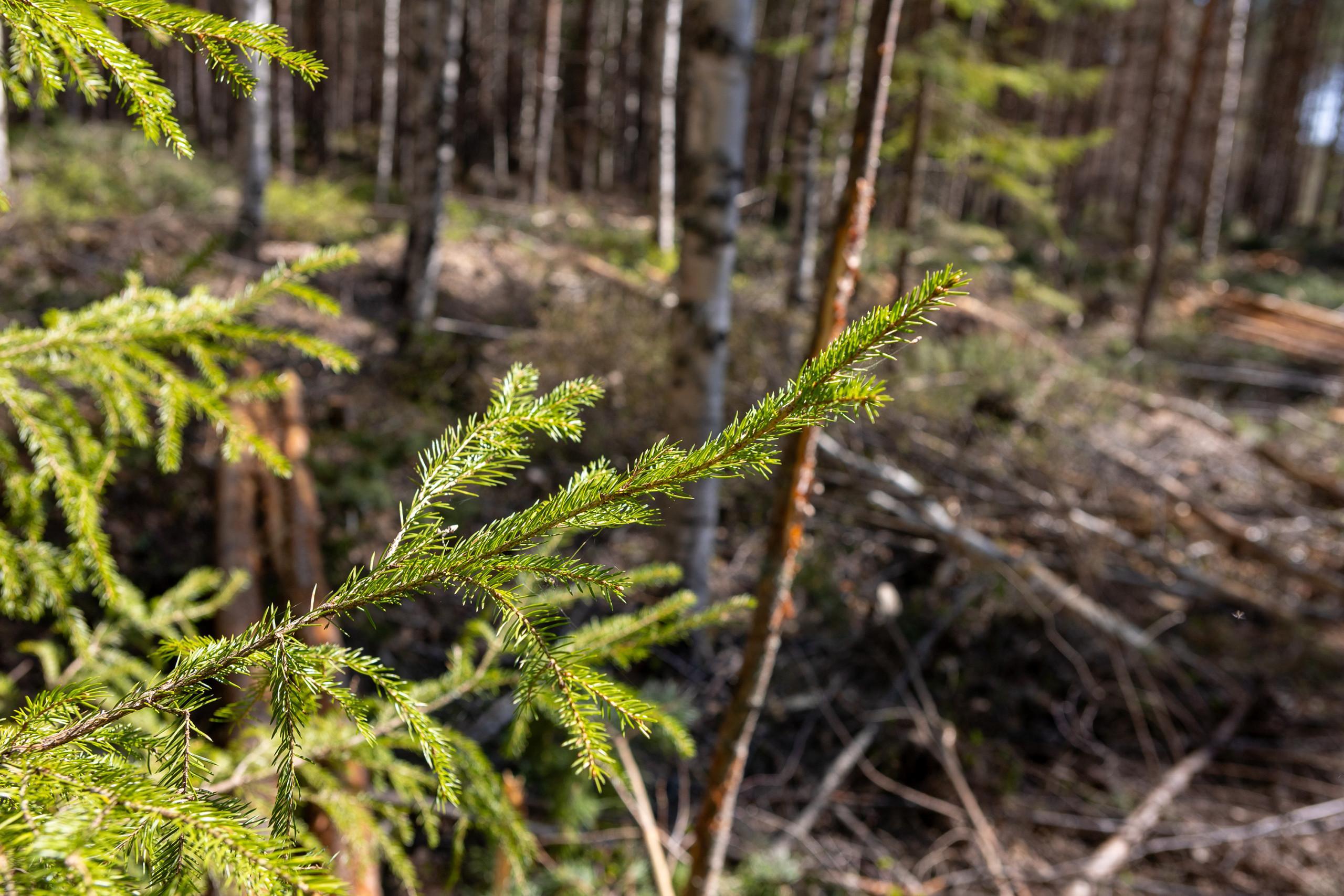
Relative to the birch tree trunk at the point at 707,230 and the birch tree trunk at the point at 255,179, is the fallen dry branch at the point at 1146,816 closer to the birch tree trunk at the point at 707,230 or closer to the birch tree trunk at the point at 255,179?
the birch tree trunk at the point at 707,230

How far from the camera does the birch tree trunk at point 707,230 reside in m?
4.47

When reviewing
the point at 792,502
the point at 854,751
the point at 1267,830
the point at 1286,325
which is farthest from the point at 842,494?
the point at 1286,325

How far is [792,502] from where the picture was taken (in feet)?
5.35

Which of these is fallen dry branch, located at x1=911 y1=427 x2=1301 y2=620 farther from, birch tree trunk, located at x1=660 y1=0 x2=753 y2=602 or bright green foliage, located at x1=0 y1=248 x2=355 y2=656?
bright green foliage, located at x1=0 y1=248 x2=355 y2=656

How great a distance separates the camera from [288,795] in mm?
717

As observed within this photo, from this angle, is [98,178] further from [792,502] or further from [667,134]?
[792,502]

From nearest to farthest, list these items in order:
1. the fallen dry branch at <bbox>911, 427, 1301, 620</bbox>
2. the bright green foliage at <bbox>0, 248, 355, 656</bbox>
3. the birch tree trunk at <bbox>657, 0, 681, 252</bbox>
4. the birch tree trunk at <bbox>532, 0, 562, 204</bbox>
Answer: the bright green foliage at <bbox>0, 248, 355, 656</bbox>
the fallen dry branch at <bbox>911, 427, 1301, 620</bbox>
the birch tree trunk at <bbox>657, 0, 681, 252</bbox>
the birch tree trunk at <bbox>532, 0, 562, 204</bbox>

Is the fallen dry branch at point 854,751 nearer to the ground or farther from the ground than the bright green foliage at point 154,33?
nearer to the ground

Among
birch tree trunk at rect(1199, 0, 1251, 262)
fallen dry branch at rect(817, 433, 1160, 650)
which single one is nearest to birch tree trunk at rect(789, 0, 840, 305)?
fallen dry branch at rect(817, 433, 1160, 650)

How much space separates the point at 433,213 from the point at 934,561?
567 cm

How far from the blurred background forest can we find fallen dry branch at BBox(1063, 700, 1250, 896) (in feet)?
0.07

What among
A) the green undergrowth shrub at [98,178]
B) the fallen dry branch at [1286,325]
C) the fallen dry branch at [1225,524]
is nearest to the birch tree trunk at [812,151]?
the fallen dry branch at [1225,524]

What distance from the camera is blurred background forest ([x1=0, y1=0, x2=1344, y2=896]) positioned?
375 cm

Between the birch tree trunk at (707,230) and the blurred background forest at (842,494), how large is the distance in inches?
0.9
